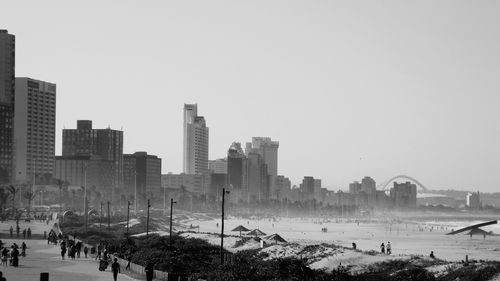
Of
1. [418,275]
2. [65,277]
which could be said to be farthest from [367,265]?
[65,277]

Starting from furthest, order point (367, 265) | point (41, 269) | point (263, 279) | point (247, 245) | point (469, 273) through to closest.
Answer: point (247, 245) < point (367, 265) < point (41, 269) < point (469, 273) < point (263, 279)

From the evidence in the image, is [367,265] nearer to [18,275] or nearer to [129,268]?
[129,268]

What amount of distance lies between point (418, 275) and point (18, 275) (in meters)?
22.4

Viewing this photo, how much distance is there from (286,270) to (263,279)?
167 cm

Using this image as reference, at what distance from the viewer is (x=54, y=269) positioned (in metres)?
45.3

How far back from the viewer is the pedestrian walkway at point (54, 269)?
1597 inches

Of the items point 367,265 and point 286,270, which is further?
point 367,265

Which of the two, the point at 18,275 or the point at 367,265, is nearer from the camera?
the point at 18,275

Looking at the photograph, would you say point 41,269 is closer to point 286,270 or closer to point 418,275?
point 286,270

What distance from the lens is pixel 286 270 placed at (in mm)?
35844

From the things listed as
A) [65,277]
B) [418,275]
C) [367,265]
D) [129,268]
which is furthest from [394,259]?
[65,277]

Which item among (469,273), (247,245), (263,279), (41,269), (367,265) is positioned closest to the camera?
(263,279)

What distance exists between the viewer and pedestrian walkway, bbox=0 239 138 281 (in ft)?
133

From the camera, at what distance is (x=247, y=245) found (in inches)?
2886
